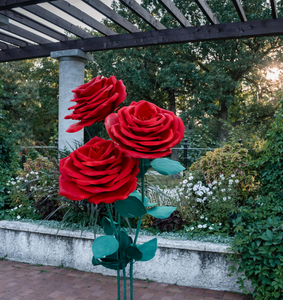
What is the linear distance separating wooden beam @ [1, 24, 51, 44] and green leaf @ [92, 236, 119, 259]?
6.02 meters

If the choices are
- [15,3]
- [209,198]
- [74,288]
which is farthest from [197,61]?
[74,288]

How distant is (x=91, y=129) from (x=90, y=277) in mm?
13970

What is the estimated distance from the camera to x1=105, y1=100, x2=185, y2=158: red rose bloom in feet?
2.53

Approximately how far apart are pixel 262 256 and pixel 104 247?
198cm

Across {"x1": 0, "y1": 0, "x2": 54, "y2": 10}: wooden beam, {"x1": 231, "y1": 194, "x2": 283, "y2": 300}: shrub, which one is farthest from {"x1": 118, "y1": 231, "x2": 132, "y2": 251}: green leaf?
{"x1": 0, "y1": 0, "x2": 54, "y2": 10}: wooden beam

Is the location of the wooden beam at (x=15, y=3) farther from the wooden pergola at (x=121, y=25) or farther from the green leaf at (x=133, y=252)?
the green leaf at (x=133, y=252)

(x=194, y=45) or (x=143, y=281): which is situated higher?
(x=194, y=45)

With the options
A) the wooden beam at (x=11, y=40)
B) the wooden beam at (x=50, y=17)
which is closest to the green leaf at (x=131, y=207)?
the wooden beam at (x=50, y=17)

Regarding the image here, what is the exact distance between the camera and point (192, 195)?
362cm

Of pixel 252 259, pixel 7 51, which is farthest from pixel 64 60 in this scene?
pixel 252 259

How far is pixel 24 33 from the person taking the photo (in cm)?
625

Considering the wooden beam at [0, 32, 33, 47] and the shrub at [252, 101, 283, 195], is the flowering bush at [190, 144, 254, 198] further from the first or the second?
the wooden beam at [0, 32, 33, 47]

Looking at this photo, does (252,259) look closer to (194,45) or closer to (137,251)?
(137,251)

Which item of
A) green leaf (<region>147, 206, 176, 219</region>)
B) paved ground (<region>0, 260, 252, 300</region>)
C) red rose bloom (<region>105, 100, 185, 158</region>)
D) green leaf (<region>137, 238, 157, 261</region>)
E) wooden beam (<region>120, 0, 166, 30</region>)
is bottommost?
paved ground (<region>0, 260, 252, 300</region>)
